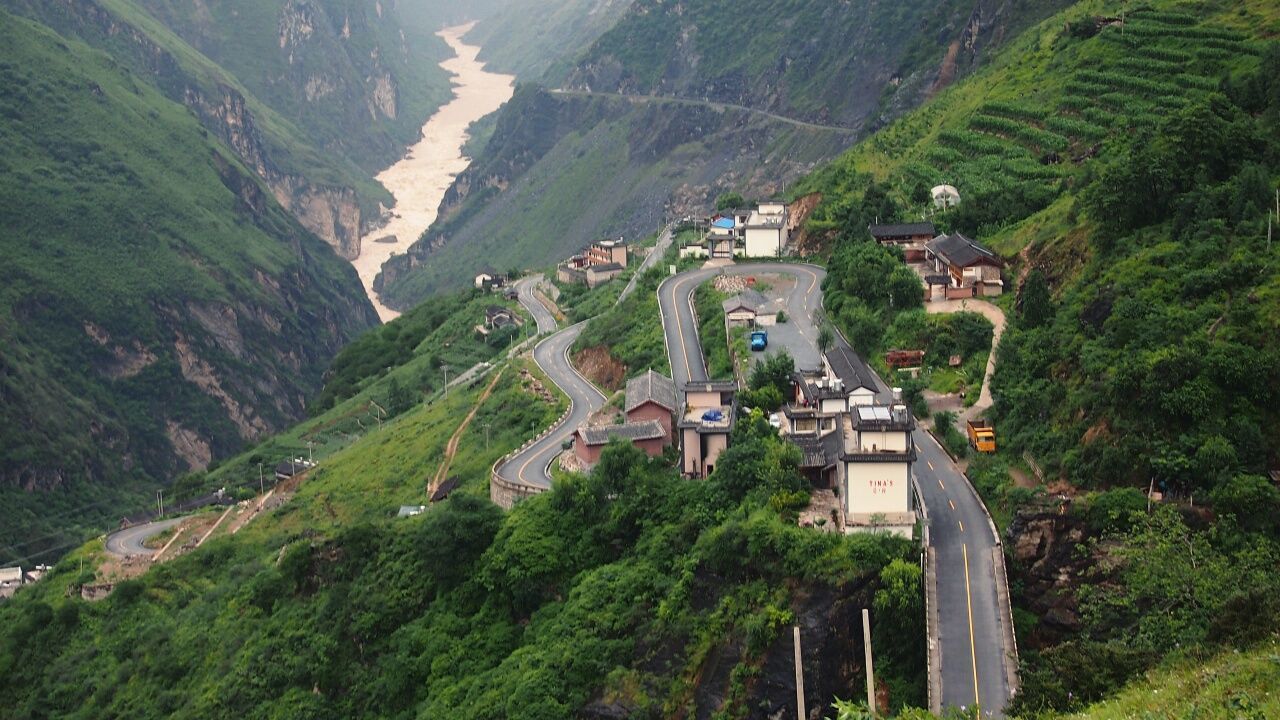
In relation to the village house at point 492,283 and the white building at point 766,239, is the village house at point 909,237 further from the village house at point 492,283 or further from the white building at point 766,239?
the village house at point 492,283

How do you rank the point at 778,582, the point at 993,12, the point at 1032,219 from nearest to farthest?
the point at 778,582 → the point at 1032,219 → the point at 993,12

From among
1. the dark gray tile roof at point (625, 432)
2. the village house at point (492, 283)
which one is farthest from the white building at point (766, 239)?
the village house at point (492, 283)

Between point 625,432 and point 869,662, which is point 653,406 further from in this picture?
point 869,662

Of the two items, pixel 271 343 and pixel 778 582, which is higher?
pixel 778 582

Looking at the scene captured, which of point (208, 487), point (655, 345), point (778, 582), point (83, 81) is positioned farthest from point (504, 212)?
point (778, 582)

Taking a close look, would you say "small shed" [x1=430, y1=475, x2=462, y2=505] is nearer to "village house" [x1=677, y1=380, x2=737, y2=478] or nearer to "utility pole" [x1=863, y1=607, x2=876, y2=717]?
"village house" [x1=677, y1=380, x2=737, y2=478]

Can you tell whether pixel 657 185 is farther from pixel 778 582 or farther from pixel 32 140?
pixel 778 582

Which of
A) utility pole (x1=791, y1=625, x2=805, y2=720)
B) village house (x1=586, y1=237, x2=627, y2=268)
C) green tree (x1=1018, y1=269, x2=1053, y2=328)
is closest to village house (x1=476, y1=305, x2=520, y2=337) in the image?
village house (x1=586, y1=237, x2=627, y2=268)
